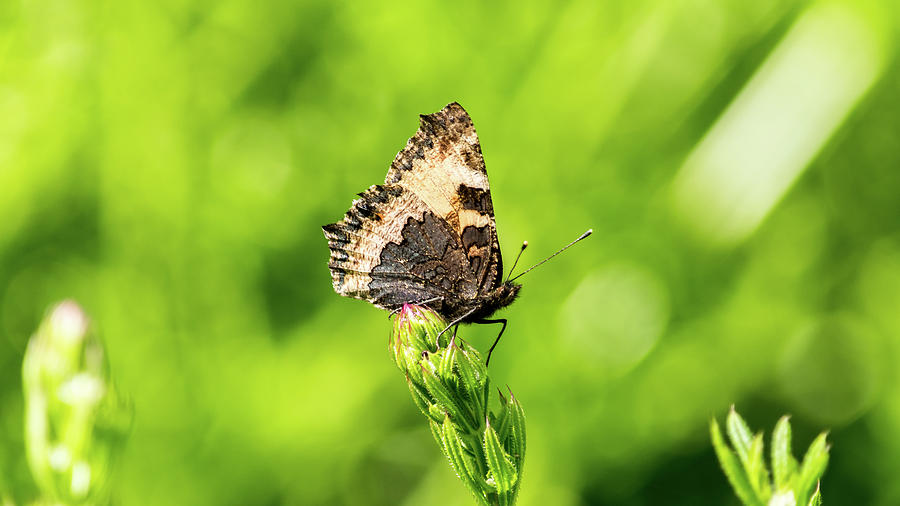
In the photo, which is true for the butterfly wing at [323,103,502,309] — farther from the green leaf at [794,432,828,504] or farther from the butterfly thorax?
the green leaf at [794,432,828,504]

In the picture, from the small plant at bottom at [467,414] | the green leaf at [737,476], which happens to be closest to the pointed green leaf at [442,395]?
the small plant at bottom at [467,414]

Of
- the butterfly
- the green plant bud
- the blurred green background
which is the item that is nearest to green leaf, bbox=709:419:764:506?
the green plant bud

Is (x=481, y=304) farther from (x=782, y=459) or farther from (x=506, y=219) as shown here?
(x=506, y=219)

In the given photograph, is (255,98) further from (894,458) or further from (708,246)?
(894,458)

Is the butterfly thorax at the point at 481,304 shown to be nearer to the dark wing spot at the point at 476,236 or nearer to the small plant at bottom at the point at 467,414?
the dark wing spot at the point at 476,236

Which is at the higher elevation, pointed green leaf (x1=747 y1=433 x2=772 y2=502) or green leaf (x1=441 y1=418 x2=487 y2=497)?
green leaf (x1=441 y1=418 x2=487 y2=497)

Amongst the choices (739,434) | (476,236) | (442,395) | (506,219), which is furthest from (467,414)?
(506,219)
